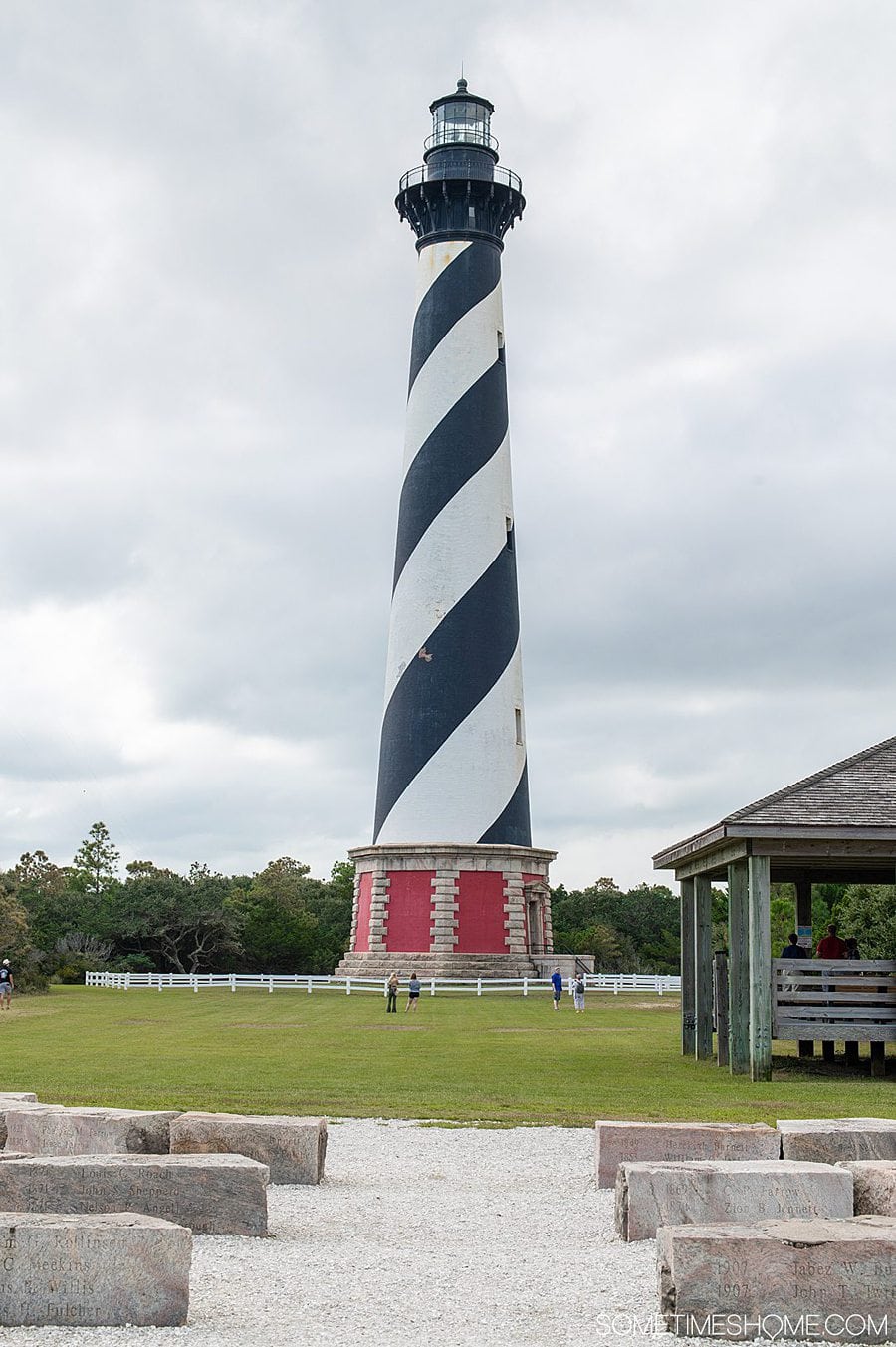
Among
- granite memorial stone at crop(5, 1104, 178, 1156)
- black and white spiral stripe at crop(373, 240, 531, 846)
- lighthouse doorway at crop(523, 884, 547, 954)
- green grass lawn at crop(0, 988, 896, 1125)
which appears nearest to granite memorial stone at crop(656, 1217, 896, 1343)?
granite memorial stone at crop(5, 1104, 178, 1156)

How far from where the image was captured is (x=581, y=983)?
3084 cm

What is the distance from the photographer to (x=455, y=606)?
3812cm

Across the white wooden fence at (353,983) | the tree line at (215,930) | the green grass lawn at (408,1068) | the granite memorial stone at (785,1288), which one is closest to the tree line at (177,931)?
the tree line at (215,930)

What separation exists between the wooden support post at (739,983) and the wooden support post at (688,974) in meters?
2.98

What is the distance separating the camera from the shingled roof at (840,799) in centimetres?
1542

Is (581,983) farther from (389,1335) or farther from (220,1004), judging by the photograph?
(389,1335)

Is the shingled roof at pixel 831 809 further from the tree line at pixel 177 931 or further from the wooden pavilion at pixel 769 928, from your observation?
the tree line at pixel 177 931

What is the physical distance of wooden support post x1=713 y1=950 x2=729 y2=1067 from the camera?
1755 cm

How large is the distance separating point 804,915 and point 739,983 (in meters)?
5.65

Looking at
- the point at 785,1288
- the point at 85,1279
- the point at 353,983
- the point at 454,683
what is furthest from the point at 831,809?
the point at 353,983

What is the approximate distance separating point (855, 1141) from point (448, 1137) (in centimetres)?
363

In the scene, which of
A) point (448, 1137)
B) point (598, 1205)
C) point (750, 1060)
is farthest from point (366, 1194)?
point (750, 1060)

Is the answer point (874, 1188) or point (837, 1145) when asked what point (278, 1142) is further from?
point (874, 1188)

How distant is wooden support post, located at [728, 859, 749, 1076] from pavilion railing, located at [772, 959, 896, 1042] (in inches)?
16.0
